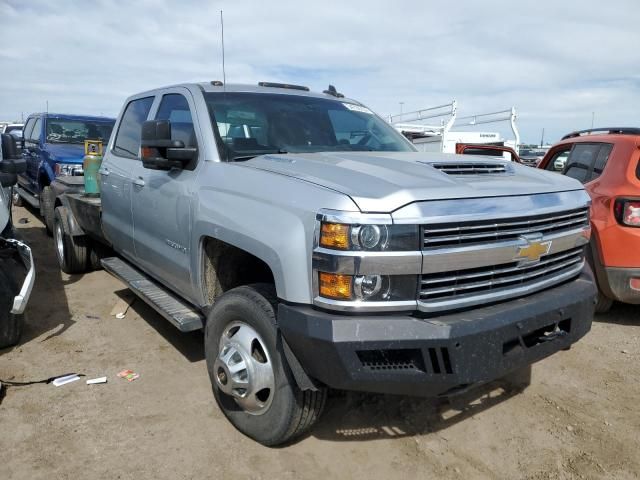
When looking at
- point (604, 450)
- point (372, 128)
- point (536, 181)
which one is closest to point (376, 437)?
point (604, 450)

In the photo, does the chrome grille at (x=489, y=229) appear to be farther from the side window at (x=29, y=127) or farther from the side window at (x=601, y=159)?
the side window at (x=29, y=127)

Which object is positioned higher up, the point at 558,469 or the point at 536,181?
the point at 536,181

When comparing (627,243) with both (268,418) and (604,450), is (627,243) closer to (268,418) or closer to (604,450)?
(604,450)

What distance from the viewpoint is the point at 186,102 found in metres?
3.73

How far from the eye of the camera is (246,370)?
277cm

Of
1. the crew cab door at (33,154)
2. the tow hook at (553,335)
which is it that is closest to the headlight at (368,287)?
the tow hook at (553,335)

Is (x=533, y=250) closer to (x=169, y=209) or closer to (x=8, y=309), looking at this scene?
(x=169, y=209)

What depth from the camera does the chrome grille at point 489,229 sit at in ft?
7.57

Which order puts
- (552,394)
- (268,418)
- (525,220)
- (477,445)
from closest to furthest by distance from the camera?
(525,220) < (268,418) < (477,445) < (552,394)

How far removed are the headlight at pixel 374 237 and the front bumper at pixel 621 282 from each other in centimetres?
316

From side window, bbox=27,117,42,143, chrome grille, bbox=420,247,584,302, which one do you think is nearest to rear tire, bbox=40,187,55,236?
side window, bbox=27,117,42,143

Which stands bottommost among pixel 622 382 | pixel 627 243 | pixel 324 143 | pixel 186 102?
pixel 622 382

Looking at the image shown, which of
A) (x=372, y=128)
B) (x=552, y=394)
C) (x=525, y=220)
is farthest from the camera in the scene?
(x=372, y=128)

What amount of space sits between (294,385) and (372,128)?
7.69ft
